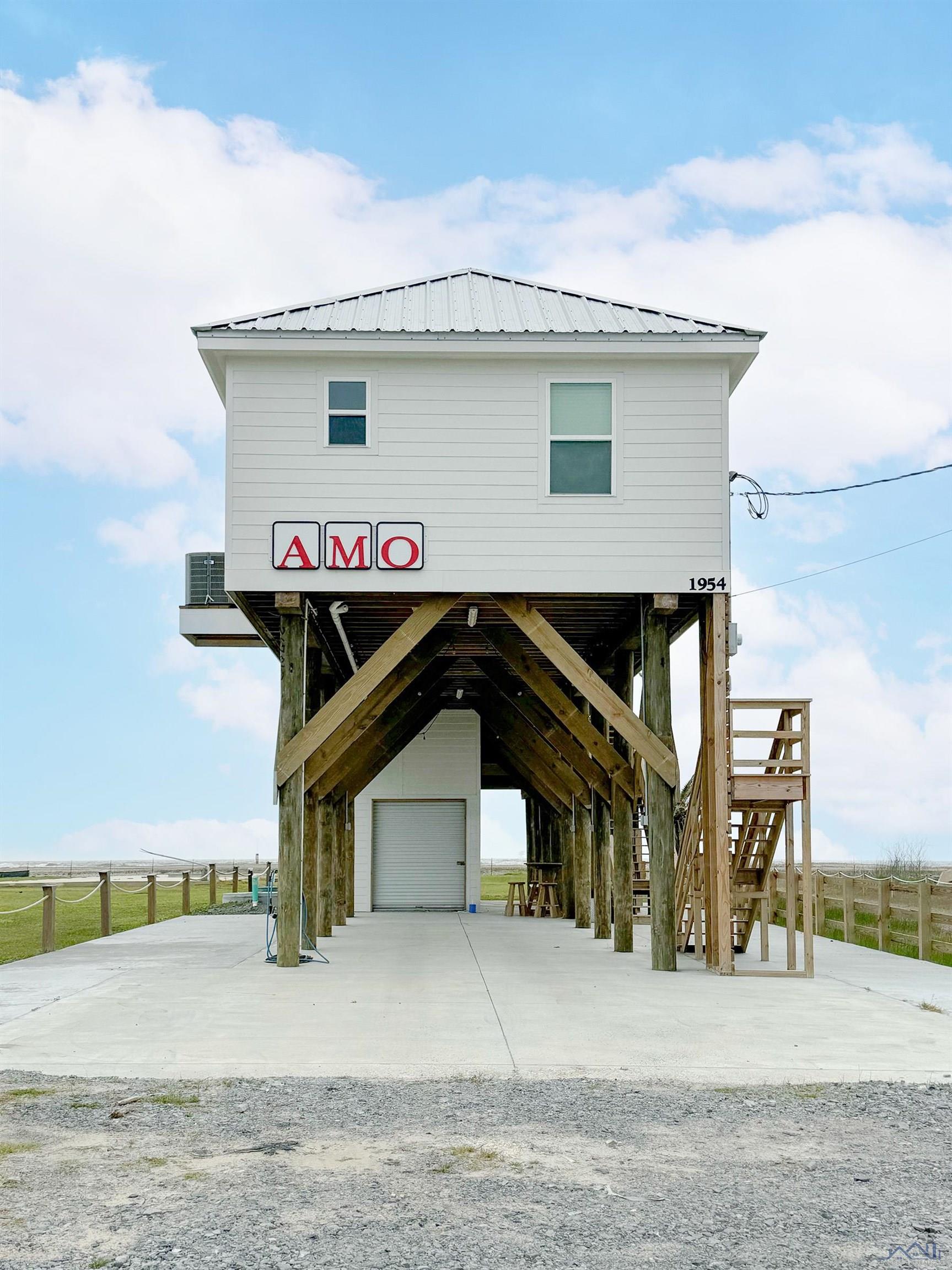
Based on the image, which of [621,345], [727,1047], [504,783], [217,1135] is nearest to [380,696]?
[621,345]

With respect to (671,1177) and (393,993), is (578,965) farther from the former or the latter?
(671,1177)

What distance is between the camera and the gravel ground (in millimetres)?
4617

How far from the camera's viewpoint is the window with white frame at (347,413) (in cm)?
1444

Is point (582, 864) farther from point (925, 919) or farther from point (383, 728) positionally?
point (925, 919)

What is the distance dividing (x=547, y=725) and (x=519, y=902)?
7514 millimetres

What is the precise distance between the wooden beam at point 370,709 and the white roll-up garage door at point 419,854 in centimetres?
885

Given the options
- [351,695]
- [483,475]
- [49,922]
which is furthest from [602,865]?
[49,922]

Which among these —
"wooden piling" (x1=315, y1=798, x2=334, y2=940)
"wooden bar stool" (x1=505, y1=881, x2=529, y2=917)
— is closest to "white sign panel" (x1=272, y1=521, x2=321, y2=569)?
"wooden piling" (x1=315, y1=798, x2=334, y2=940)

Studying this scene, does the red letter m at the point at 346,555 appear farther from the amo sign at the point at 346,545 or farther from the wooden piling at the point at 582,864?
the wooden piling at the point at 582,864

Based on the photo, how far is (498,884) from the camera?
46844 millimetres

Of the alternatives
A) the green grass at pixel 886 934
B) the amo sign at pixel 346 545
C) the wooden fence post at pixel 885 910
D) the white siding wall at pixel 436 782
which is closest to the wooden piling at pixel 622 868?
the green grass at pixel 886 934

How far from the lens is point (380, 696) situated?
55.7 feet

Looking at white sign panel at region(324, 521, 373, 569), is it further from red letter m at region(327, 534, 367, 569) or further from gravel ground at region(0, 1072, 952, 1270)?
gravel ground at region(0, 1072, 952, 1270)

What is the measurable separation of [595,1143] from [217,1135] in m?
1.75
